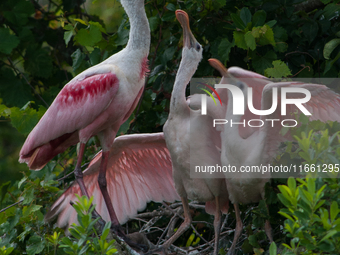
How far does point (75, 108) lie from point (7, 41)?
2.13 meters

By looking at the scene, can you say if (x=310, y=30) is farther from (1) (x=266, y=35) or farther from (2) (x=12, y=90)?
(2) (x=12, y=90)

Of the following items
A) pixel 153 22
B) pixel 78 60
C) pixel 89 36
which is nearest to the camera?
pixel 153 22

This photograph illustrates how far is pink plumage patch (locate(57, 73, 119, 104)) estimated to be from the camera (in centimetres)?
385

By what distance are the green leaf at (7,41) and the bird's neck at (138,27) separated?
2.15m

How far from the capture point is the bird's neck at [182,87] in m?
3.95

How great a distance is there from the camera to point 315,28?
4117 mm

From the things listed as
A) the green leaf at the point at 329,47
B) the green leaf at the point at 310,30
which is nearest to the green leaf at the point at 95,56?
the green leaf at the point at 310,30

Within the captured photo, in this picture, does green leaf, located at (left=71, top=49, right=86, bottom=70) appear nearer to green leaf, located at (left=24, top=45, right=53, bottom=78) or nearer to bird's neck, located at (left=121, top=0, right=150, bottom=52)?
bird's neck, located at (left=121, top=0, right=150, bottom=52)

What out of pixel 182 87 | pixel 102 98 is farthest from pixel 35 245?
pixel 182 87

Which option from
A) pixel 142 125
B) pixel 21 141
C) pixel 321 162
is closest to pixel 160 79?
pixel 142 125

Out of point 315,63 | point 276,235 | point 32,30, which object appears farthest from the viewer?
point 32,30

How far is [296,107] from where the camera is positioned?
3.73m

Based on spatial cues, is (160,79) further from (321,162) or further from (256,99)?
(321,162)

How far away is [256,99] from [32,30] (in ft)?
11.3
